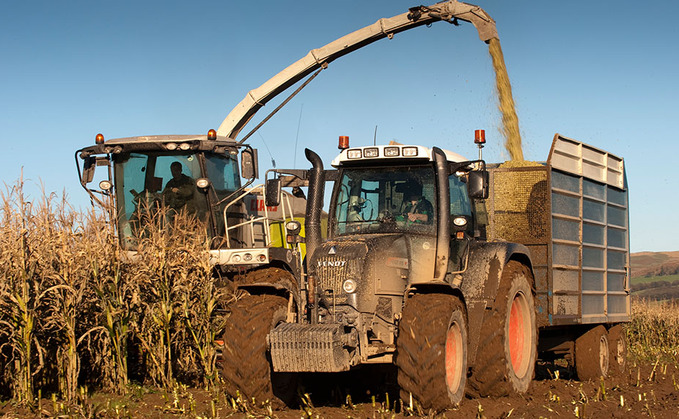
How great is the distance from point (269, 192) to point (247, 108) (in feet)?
26.5

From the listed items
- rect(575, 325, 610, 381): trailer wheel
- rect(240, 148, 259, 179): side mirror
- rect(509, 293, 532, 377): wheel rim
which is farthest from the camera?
rect(575, 325, 610, 381): trailer wheel

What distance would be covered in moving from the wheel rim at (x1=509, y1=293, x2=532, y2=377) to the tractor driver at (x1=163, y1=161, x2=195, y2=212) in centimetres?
438

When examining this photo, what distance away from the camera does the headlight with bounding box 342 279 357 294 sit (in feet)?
24.6

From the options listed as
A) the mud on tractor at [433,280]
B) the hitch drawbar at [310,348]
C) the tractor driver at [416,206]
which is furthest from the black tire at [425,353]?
the tractor driver at [416,206]

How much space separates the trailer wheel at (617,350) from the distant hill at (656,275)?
30.4 metres

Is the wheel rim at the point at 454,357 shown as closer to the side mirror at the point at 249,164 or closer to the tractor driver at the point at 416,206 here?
the tractor driver at the point at 416,206

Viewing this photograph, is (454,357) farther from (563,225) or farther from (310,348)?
(563,225)

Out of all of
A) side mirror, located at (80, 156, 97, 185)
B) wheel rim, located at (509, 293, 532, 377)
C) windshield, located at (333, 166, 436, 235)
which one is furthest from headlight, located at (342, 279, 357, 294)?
side mirror, located at (80, 156, 97, 185)

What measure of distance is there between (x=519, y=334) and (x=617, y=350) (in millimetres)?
3392

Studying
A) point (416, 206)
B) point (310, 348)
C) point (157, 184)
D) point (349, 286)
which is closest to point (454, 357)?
point (349, 286)

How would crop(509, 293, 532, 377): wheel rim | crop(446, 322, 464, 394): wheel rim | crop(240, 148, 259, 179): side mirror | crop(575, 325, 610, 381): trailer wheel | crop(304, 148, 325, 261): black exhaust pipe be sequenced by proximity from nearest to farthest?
crop(446, 322, 464, 394): wheel rim < crop(304, 148, 325, 261): black exhaust pipe < crop(509, 293, 532, 377): wheel rim < crop(240, 148, 259, 179): side mirror < crop(575, 325, 610, 381): trailer wheel

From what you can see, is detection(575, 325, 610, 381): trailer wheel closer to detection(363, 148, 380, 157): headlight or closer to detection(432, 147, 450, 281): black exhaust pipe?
detection(432, 147, 450, 281): black exhaust pipe

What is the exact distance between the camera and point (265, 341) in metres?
7.32

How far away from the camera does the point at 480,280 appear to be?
8.49 metres
